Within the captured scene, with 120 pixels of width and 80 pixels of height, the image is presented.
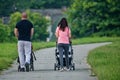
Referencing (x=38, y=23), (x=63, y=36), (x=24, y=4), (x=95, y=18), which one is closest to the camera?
(x=63, y=36)

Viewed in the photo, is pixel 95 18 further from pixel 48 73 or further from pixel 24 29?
pixel 48 73

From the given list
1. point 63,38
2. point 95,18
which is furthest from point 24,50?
point 95,18

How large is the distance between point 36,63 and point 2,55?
3564mm

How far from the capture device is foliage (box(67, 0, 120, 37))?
68.4 m

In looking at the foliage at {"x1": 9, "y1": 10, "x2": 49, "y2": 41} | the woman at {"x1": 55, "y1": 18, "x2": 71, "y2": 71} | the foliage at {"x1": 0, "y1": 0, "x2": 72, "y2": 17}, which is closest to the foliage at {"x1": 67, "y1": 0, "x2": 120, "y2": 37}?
the foliage at {"x1": 9, "y1": 10, "x2": 49, "y2": 41}

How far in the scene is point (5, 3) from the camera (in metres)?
103

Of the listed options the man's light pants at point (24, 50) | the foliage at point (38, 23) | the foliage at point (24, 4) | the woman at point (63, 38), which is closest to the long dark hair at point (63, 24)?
the woman at point (63, 38)

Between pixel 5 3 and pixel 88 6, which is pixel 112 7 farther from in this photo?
pixel 5 3

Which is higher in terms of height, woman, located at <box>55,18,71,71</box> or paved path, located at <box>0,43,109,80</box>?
woman, located at <box>55,18,71,71</box>

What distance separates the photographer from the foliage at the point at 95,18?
6844 cm

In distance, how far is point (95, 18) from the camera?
70.8m

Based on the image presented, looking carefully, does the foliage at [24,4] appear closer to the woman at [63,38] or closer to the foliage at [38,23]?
the foliage at [38,23]

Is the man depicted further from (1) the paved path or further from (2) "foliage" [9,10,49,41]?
(2) "foliage" [9,10,49,41]

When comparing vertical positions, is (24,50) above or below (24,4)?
below
